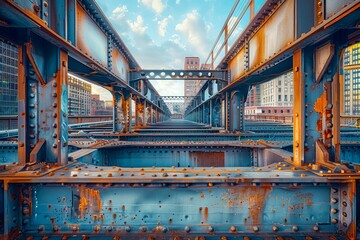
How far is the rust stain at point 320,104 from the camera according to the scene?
11.7ft

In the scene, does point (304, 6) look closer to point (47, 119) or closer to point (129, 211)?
point (129, 211)

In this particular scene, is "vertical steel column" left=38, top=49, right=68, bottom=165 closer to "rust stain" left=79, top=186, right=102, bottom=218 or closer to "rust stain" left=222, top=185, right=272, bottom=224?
"rust stain" left=79, top=186, right=102, bottom=218

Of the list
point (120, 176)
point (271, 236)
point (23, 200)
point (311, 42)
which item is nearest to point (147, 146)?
point (120, 176)

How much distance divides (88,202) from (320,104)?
467 cm

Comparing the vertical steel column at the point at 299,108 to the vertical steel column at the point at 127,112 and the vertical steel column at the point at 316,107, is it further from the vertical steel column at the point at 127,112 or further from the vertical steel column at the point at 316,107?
the vertical steel column at the point at 127,112

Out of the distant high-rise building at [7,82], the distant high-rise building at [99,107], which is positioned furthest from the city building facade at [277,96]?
the distant high-rise building at [7,82]

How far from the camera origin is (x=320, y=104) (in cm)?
362

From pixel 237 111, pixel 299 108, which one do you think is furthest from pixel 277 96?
pixel 299 108

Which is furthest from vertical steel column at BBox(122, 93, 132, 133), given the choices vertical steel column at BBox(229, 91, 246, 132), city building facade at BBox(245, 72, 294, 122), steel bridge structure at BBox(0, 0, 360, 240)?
city building facade at BBox(245, 72, 294, 122)

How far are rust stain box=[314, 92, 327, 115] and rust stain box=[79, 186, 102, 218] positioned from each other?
4.39 m

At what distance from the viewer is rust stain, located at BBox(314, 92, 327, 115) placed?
11.7 feet

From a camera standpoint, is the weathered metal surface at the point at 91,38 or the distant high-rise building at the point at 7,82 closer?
the weathered metal surface at the point at 91,38

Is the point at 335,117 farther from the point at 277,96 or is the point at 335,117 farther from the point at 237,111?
the point at 277,96

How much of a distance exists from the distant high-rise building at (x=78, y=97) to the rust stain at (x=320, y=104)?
6448cm
